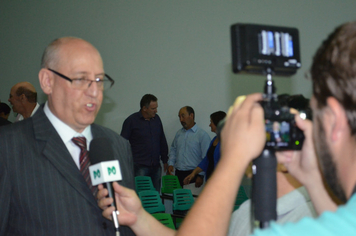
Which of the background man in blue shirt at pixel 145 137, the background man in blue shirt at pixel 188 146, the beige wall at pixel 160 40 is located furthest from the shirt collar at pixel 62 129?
the beige wall at pixel 160 40

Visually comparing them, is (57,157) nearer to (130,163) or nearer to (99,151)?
(99,151)

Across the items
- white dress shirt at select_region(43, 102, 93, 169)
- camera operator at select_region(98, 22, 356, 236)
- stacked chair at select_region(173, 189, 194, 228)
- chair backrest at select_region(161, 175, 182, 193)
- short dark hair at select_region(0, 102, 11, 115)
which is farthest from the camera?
short dark hair at select_region(0, 102, 11, 115)

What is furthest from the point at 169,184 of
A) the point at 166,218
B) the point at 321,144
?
the point at 321,144

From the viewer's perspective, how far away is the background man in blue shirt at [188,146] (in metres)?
5.71

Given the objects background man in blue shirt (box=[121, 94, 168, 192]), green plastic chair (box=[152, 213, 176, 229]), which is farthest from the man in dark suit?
background man in blue shirt (box=[121, 94, 168, 192])

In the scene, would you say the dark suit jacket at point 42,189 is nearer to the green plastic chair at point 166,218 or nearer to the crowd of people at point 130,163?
the crowd of people at point 130,163

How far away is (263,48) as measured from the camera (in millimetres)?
905

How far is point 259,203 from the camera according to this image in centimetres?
90

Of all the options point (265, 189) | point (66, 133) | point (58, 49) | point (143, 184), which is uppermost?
point (58, 49)

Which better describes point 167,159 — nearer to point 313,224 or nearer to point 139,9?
point 139,9

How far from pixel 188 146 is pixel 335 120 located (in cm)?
509

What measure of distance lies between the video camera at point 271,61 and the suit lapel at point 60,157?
78cm

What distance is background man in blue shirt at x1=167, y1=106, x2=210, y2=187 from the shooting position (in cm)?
571

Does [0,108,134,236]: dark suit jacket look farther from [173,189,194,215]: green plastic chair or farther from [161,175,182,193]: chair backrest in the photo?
[161,175,182,193]: chair backrest
